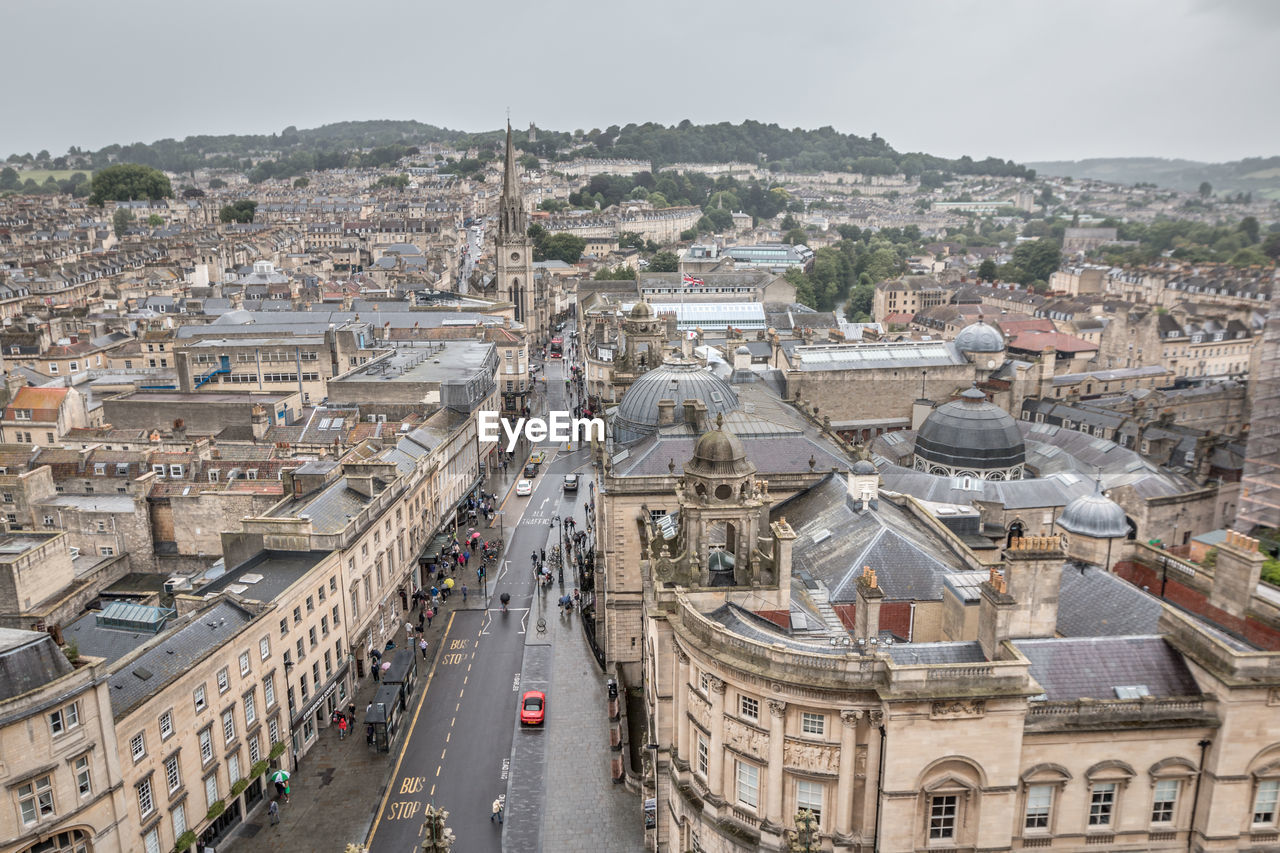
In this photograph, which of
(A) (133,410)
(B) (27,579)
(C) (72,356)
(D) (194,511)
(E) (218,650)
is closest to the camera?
(E) (218,650)

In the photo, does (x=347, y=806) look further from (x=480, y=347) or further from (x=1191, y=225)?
(x=1191, y=225)

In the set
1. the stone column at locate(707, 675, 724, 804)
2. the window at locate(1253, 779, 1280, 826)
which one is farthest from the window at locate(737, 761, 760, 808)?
the window at locate(1253, 779, 1280, 826)

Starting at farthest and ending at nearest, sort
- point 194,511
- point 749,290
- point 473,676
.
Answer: point 749,290 < point 194,511 < point 473,676

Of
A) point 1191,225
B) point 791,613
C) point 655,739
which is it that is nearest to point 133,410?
point 655,739

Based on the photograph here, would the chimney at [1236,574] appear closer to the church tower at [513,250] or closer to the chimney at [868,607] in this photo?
the chimney at [868,607]

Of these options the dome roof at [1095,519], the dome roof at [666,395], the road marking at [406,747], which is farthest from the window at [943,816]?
the dome roof at [666,395]

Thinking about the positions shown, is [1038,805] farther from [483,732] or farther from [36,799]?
[36,799]
